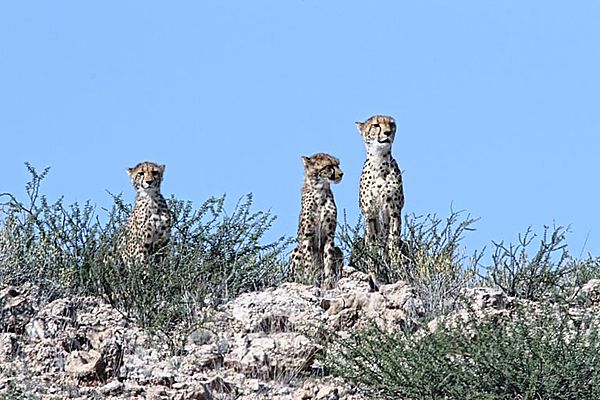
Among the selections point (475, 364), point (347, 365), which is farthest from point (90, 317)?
point (475, 364)

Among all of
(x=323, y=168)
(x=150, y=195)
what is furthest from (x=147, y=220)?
(x=323, y=168)

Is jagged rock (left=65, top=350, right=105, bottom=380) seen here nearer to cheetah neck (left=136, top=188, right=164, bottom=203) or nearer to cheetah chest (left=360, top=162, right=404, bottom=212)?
cheetah neck (left=136, top=188, right=164, bottom=203)

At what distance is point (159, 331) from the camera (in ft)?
34.0

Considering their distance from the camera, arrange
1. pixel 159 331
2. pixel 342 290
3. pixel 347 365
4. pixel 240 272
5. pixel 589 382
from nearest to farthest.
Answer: pixel 589 382 < pixel 347 365 < pixel 159 331 < pixel 342 290 < pixel 240 272

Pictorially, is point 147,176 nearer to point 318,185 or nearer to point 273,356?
point 318,185

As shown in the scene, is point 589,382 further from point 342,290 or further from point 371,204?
point 371,204

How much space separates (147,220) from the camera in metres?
11.9

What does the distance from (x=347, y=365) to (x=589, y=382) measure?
146 centimetres

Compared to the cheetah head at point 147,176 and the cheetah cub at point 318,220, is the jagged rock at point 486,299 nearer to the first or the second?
the cheetah cub at point 318,220

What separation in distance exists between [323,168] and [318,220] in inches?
16.0

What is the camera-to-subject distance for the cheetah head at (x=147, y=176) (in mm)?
11977

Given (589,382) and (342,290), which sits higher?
(342,290)

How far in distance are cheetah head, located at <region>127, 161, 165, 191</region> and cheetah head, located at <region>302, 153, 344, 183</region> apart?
3.73ft

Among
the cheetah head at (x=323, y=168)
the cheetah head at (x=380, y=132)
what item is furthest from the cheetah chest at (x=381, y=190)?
the cheetah head at (x=323, y=168)
